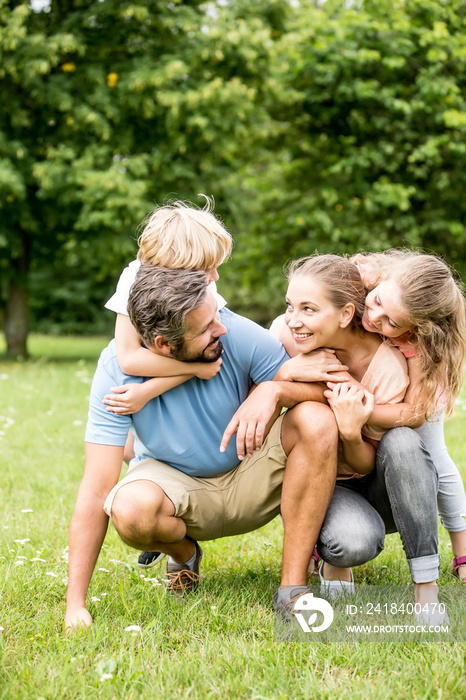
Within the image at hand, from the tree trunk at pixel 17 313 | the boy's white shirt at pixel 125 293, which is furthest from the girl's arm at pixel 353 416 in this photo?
the tree trunk at pixel 17 313

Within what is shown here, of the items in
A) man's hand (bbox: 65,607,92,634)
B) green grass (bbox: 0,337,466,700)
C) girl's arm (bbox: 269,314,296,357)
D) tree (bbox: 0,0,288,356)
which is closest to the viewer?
green grass (bbox: 0,337,466,700)

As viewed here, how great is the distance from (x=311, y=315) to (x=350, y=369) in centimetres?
33

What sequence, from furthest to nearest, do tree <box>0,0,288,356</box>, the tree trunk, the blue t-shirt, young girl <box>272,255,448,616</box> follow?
the tree trunk, tree <box>0,0,288,356</box>, the blue t-shirt, young girl <box>272,255,448,616</box>

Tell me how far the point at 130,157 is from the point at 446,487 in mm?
10047

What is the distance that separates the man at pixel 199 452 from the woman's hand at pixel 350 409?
0.04m

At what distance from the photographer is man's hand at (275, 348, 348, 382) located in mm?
2742

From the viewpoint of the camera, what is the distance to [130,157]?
1194 centimetres

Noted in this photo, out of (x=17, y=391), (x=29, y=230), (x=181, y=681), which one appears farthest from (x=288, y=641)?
(x=29, y=230)

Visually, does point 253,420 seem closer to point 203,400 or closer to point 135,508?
point 203,400

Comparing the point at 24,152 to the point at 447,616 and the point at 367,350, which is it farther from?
the point at 447,616

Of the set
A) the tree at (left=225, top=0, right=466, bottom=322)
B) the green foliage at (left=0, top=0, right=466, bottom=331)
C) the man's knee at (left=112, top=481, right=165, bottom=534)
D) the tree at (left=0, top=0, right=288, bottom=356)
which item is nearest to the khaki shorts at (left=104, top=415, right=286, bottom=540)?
the man's knee at (left=112, top=481, right=165, bottom=534)

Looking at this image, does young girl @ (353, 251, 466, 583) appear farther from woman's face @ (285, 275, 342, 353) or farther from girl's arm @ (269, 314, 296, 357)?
girl's arm @ (269, 314, 296, 357)

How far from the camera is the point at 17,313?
44.7 ft

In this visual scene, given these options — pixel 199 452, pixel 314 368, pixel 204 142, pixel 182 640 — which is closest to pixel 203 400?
pixel 199 452
